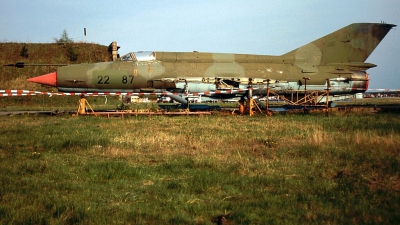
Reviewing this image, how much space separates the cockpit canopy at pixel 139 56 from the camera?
60.6ft

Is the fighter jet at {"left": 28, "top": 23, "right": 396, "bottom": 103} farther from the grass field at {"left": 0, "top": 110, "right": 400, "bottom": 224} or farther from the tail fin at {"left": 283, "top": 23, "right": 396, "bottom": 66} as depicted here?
the grass field at {"left": 0, "top": 110, "right": 400, "bottom": 224}

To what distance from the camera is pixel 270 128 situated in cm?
1177

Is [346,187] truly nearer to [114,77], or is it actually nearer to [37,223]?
[37,223]

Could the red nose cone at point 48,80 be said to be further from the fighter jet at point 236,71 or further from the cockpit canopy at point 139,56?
the cockpit canopy at point 139,56

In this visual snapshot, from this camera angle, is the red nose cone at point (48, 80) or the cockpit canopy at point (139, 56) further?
the cockpit canopy at point (139, 56)

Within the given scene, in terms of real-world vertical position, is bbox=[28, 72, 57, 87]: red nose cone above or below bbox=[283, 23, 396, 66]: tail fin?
below

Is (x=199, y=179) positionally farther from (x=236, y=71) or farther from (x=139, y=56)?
(x=236, y=71)

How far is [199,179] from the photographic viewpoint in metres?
5.55

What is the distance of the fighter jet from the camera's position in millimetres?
17906

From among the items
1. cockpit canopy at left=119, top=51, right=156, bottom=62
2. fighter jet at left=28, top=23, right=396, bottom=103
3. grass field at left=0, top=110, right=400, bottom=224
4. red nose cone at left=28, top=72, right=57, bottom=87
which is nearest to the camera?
grass field at left=0, top=110, right=400, bottom=224

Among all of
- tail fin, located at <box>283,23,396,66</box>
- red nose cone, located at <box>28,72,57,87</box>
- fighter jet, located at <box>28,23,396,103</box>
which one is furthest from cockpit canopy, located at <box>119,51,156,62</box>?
tail fin, located at <box>283,23,396,66</box>

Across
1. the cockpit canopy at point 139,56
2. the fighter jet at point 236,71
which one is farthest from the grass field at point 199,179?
the cockpit canopy at point 139,56

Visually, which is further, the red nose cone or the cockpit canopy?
the cockpit canopy

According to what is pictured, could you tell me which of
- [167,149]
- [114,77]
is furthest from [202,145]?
[114,77]
